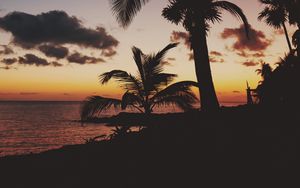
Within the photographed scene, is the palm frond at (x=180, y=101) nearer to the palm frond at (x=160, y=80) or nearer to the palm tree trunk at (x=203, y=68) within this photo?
the palm frond at (x=160, y=80)

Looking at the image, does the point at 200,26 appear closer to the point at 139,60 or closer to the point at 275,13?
the point at 139,60

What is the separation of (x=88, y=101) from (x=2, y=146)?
88.8ft

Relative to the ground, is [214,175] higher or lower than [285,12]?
lower

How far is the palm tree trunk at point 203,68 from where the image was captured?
10.7 metres

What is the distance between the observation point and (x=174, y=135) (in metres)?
6.89

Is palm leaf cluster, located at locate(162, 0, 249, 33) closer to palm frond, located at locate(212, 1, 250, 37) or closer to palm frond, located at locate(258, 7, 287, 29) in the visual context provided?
palm frond, located at locate(212, 1, 250, 37)

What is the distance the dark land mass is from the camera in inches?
178

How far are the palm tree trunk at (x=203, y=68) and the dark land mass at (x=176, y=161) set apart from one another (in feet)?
11.6

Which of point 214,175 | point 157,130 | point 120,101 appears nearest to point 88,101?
point 120,101

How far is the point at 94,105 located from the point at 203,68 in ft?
13.4

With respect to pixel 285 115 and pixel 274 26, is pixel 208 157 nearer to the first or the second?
pixel 285 115

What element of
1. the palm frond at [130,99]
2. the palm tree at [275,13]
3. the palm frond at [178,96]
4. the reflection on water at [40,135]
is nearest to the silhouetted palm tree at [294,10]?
the palm tree at [275,13]

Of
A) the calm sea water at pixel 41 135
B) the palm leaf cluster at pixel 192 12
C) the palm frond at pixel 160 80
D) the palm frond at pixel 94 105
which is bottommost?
the calm sea water at pixel 41 135

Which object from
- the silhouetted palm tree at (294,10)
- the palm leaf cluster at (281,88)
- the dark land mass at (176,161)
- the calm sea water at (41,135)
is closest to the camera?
the dark land mass at (176,161)
